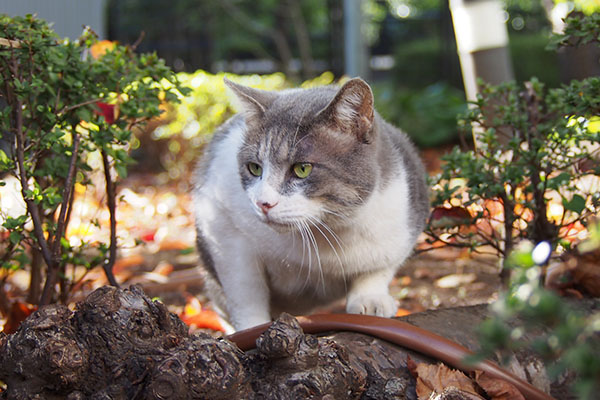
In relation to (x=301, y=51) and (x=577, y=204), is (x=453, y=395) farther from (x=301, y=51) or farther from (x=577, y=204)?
(x=301, y=51)

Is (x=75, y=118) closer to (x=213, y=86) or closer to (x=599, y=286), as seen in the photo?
(x=599, y=286)

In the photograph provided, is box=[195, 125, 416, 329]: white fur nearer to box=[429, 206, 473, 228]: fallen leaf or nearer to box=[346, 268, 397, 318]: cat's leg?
box=[346, 268, 397, 318]: cat's leg

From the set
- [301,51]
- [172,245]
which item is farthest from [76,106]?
[301,51]

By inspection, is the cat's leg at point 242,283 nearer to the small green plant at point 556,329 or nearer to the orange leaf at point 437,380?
the orange leaf at point 437,380

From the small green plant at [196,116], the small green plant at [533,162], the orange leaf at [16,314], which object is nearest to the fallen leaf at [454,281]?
the small green plant at [533,162]

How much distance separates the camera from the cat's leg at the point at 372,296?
2041 mm

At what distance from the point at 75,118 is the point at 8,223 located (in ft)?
1.36

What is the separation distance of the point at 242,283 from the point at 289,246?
0.30 meters

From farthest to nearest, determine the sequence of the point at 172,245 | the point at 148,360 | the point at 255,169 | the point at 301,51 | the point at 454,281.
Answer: the point at 301,51
the point at 172,245
the point at 454,281
the point at 255,169
the point at 148,360

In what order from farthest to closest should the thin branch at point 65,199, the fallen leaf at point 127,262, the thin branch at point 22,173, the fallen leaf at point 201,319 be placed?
the fallen leaf at point 127,262 < the fallen leaf at point 201,319 < the thin branch at point 65,199 < the thin branch at point 22,173

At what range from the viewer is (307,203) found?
6.05ft

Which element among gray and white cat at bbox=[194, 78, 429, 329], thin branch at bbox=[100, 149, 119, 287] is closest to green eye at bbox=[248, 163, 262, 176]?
gray and white cat at bbox=[194, 78, 429, 329]

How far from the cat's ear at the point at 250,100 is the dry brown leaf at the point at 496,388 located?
1.06 metres

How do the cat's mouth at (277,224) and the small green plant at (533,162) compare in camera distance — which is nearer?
the cat's mouth at (277,224)
